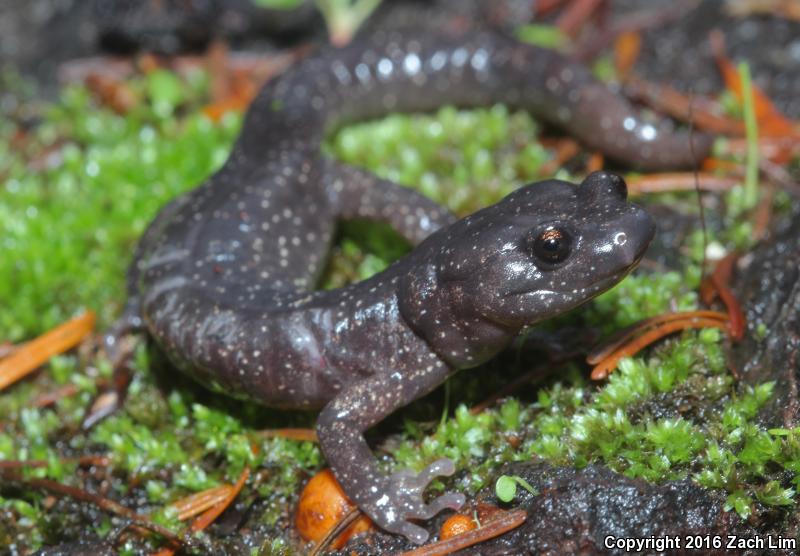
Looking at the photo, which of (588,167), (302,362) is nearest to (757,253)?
(588,167)

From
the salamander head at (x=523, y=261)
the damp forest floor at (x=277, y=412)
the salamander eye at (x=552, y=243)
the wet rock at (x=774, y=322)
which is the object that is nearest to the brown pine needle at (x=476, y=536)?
the damp forest floor at (x=277, y=412)

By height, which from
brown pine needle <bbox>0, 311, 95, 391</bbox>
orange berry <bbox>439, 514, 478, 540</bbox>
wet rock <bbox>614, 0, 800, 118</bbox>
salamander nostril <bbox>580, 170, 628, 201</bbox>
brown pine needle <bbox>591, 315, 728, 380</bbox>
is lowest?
orange berry <bbox>439, 514, 478, 540</bbox>

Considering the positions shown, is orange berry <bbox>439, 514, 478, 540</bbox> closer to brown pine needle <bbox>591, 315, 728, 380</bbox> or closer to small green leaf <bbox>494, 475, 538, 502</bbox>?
small green leaf <bbox>494, 475, 538, 502</bbox>

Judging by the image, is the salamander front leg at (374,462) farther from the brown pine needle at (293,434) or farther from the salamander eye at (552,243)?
the salamander eye at (552,243)

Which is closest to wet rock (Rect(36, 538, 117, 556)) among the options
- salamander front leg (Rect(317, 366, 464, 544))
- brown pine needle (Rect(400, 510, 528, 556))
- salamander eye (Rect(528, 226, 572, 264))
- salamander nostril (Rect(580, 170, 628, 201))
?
salamander front leg (Rect(317, 366, 464, 544))

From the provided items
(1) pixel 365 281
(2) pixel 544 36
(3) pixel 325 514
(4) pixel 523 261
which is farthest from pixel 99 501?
(2) pixel 544 36

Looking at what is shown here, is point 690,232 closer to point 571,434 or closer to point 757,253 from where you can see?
point 757,253
